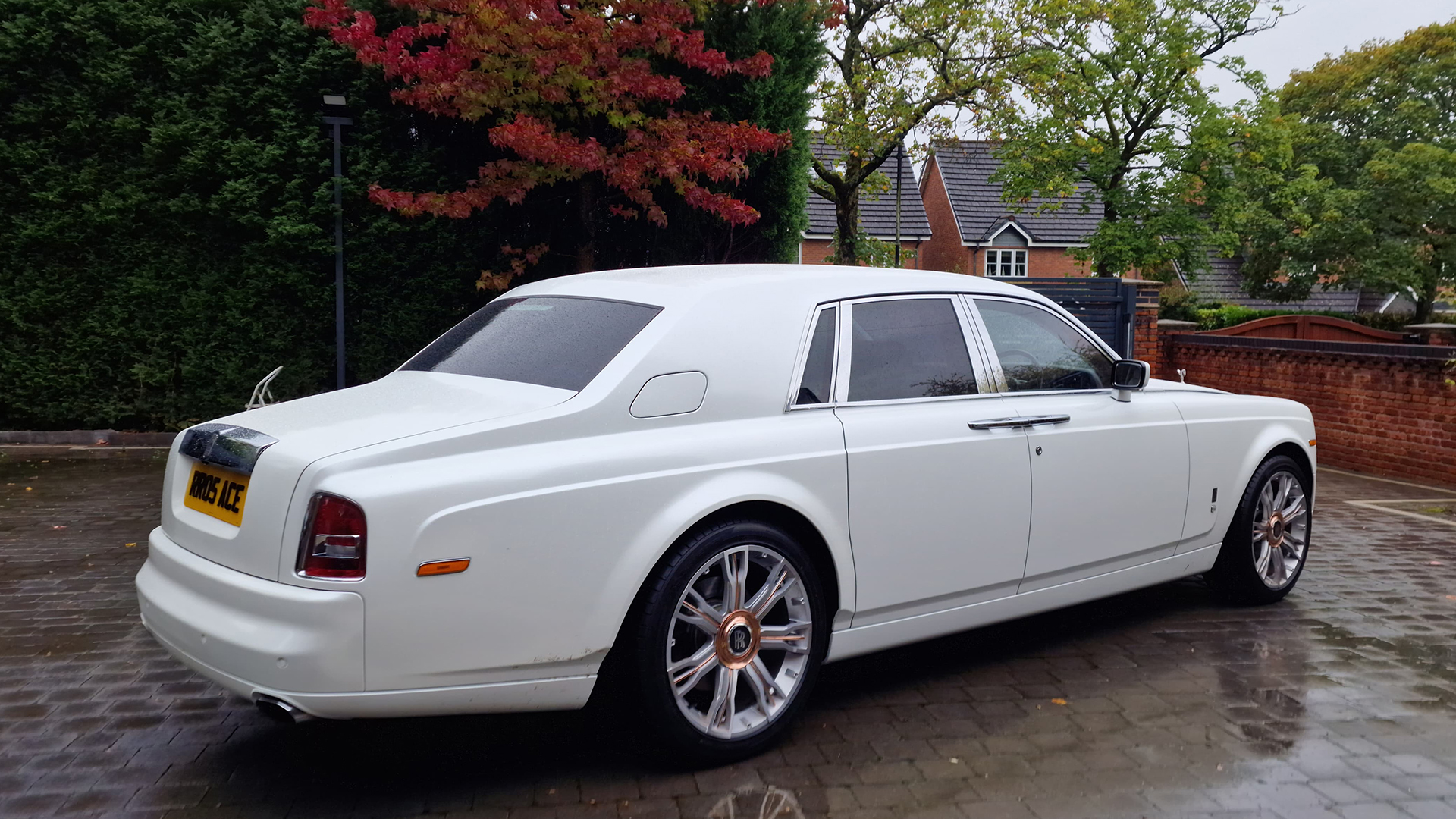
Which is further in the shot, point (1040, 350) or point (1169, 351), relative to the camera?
point (1169, 351)

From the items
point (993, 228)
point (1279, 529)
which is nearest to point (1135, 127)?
point (993, 228)

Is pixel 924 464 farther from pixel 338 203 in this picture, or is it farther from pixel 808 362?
pixel 338 203

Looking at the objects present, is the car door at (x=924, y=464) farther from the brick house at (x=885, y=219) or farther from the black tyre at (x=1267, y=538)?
the brick house at (x=885, y=219)

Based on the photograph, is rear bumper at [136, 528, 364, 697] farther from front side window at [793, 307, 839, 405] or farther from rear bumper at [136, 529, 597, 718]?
front side window at [793, 307, 839, 405]

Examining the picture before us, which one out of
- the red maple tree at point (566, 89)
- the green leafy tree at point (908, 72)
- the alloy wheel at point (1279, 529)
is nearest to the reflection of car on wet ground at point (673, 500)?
the alloy wheel at point (1279, 529)

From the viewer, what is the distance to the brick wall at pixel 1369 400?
11273 mm

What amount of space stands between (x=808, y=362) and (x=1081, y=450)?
4.56ft

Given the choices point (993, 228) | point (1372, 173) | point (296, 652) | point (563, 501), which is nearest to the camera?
point (296, 652)

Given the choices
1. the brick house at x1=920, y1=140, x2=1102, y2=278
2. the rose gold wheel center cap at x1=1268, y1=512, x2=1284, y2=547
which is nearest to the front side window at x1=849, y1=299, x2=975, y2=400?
the rose gold wheel center cap at x1=1268, y1=512, x2=1284, y2=547

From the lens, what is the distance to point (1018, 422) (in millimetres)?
4434

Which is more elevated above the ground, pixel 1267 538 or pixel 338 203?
pixel 338 203

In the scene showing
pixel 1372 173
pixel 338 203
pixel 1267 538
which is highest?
pixel 1372 173

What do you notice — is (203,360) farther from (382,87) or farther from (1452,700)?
(1452,700)

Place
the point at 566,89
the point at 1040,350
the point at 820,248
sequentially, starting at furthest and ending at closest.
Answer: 1. the point at 820,248
2. the point at 566,89
3. the point at 1040,350
